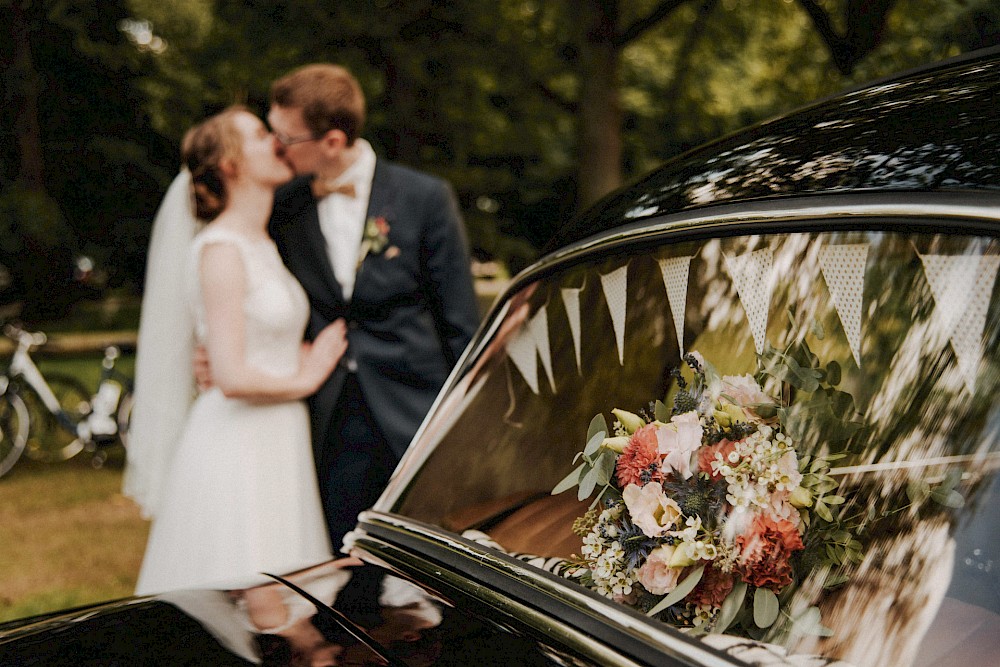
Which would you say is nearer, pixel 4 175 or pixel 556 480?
pixel 556 480

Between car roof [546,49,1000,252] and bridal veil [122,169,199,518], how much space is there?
8.81ft

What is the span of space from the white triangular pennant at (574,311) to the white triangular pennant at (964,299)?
72cm

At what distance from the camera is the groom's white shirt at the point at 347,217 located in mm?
3764

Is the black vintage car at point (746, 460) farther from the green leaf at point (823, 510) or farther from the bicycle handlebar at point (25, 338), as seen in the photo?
the bicycle handlebar at point (25, 338)

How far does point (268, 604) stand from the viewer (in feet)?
5.12

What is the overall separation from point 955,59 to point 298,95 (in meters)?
2.48

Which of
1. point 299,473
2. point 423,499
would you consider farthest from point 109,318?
point 423,499

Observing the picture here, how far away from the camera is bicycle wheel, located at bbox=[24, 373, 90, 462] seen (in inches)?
348

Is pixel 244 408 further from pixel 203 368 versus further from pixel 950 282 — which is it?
pixel 950 282

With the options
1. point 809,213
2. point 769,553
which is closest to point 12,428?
point 769,553

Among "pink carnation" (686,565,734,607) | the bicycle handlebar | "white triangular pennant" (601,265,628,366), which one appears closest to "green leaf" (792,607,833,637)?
"pink carnation" (686,565,734,607)

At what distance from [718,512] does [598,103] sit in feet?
28.0

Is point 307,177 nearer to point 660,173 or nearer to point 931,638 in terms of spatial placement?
point 660,173

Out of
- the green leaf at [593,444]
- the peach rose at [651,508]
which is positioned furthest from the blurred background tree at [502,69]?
the peach rose at [651,508]
